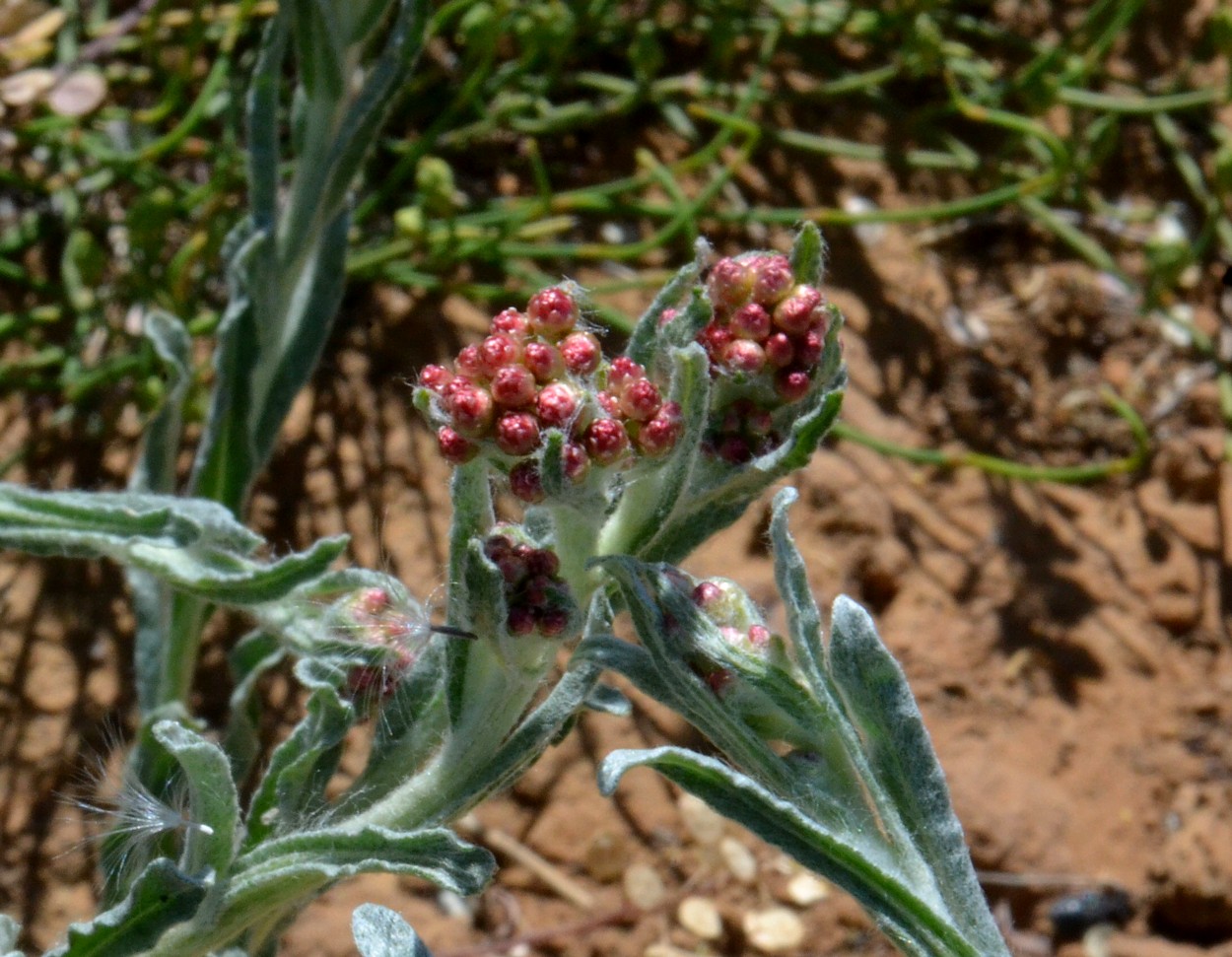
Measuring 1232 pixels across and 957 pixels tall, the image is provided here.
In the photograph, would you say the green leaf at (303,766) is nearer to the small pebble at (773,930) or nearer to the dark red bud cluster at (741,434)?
the dark red bud cluster at (741,434)

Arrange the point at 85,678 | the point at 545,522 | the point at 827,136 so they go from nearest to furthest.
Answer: the point at 545,522, the point at 85,678, the point at 827,136

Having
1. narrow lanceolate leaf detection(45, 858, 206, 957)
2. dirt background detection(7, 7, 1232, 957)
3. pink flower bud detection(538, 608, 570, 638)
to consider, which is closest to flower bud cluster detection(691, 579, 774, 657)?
pink flower bud detection(538, 608, 570, 638)

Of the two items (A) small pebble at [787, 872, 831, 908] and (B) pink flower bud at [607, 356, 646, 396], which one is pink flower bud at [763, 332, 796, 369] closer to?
(B) pink flower bud at [607, 356, 646, 396]

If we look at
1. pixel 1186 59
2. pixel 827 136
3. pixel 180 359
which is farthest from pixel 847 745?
pixel 1186 59

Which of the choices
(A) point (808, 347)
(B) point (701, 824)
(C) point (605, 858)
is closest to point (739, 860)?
(B) point (701, 824)

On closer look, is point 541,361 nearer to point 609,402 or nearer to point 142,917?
point 609,402

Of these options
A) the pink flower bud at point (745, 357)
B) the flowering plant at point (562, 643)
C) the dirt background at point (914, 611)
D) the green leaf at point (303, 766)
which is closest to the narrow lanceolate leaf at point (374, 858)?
the flowering plant at point (562, 643)

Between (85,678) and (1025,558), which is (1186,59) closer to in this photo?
(1025,558)
